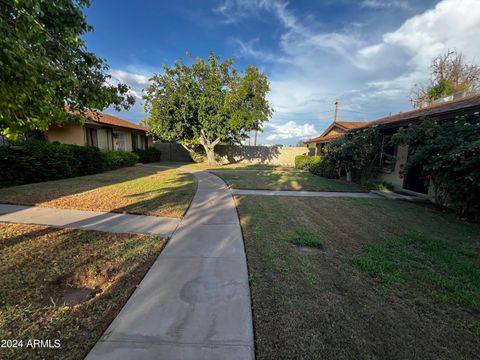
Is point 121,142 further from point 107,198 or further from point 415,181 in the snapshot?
point 415,181

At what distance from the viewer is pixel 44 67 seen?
252 cm

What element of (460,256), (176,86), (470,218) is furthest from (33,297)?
(176,86)

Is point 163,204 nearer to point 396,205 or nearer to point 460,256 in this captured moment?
point 460,256

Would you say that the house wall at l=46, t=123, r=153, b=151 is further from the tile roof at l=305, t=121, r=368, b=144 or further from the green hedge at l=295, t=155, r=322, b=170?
the tile roof at l=305, t=121, r=368, b=144

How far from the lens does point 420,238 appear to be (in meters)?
4.22

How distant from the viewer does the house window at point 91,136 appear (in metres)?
14.0

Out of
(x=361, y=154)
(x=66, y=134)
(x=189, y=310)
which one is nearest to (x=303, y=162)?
(x=361, y=154)

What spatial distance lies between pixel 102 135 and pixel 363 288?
17.4 meters

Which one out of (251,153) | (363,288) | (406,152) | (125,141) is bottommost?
(363,288)

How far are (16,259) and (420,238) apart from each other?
6568 mm

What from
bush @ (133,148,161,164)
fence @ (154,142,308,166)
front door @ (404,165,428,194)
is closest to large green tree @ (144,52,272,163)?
bush @ (133,148,161,164)

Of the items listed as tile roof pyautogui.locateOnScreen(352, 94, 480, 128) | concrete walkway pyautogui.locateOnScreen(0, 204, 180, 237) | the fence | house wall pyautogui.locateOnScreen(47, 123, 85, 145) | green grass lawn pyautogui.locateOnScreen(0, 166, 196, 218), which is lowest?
concrete walkway pyautogui.locateOnScreen(0, 204, 180, 237)

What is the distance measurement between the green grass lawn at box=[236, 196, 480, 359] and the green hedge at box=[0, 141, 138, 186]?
8400mm

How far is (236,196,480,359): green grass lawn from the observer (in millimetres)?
1860
